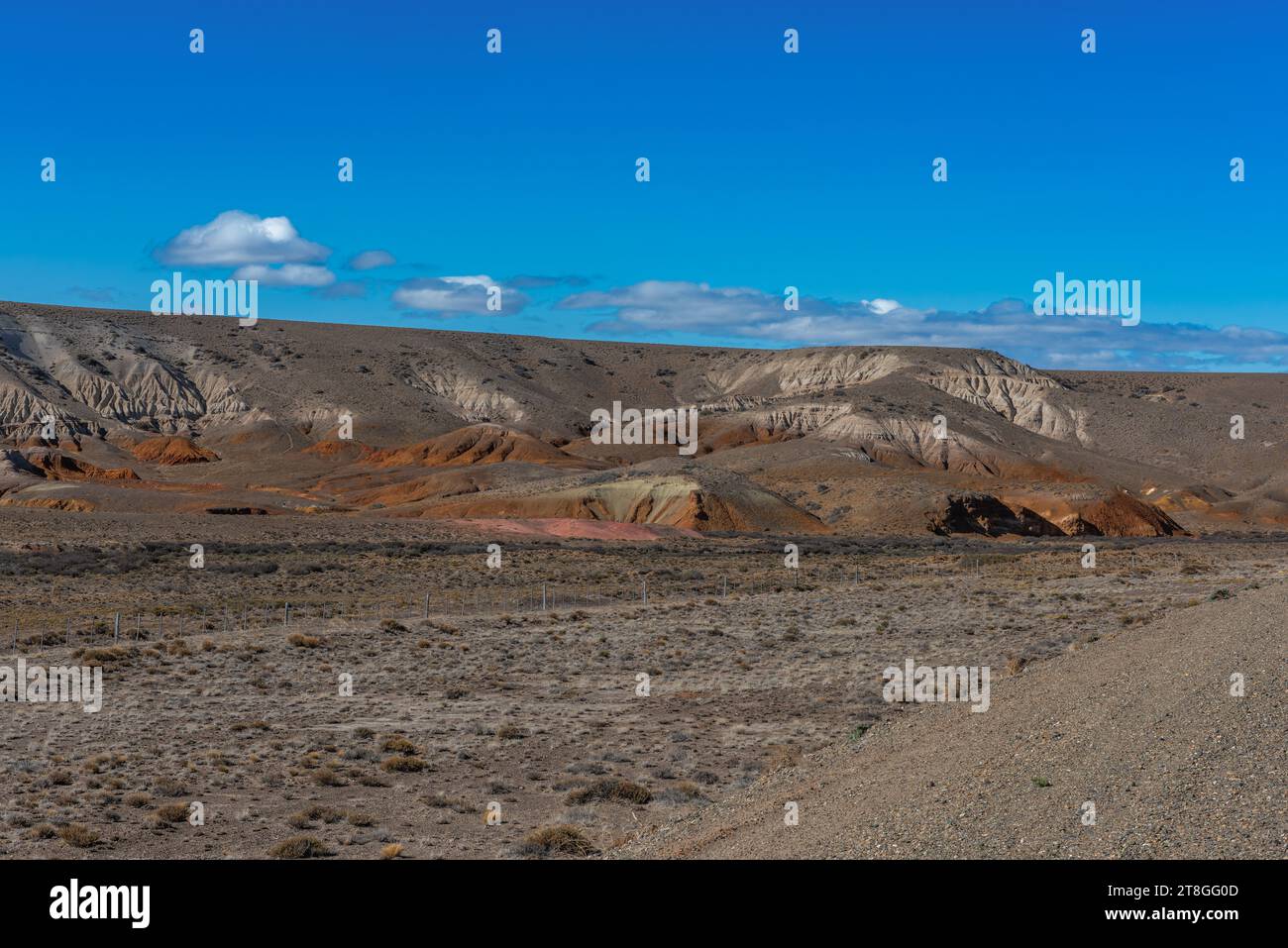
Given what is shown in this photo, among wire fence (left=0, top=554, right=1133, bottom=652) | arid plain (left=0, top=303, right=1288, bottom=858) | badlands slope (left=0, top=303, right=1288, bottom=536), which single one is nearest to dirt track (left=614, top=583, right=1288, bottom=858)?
arid plain (left=0, top=303, right=1288, bottom=858)

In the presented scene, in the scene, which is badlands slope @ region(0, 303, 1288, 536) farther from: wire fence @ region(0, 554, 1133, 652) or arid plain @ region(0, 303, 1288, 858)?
wire fence @ region(0, 554, 1133, 652)

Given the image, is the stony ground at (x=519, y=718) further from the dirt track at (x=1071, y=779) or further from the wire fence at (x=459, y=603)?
the wire fence at (x=459, y=603)

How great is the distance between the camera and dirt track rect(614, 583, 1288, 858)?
971 centimetres

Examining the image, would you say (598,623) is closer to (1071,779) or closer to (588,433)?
(1071,779)

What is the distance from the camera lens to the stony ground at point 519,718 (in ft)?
50.8

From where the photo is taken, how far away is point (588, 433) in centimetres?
14088

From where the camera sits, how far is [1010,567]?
5916cm

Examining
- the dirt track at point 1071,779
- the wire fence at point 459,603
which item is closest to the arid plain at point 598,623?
the dirt track at point 1071,779

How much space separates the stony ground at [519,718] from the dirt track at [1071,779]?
90mm

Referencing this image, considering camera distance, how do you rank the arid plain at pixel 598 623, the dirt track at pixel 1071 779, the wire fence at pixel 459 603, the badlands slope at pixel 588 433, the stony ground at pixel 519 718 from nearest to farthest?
the dirt track at pixel 1071 779 < the arid plain at pixel 598 623 < the stony ground at pixel 519 718 < the wire fence at pixel 459 603 < the badlands slope at pixel 588 433

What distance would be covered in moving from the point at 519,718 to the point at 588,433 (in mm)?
116721

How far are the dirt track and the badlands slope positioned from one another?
2532 inches
